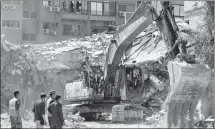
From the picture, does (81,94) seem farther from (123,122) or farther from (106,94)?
(123,122)

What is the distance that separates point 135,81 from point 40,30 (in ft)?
53.0

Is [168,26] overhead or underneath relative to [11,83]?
overhead

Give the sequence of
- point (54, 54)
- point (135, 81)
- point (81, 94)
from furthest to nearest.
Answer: point (54, 54)
point (135, 81)
point (81, 94)

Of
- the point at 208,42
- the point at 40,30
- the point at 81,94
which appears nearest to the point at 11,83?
the point at 81,94

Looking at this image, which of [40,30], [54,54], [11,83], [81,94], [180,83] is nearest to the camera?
[180,83]

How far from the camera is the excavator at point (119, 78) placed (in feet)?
34.2

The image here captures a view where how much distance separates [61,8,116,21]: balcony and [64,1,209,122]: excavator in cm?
1908

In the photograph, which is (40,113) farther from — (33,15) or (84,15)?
(84,15)

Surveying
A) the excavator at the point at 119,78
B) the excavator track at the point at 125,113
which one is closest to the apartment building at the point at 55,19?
the excavator at the point at 119,78

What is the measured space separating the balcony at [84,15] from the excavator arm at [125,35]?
66.6 feet

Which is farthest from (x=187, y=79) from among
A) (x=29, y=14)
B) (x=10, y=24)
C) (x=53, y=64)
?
(x=29, y=14)

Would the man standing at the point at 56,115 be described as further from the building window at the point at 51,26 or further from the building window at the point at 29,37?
the building window at the point at 51,26

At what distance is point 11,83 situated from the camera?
49.3 feet

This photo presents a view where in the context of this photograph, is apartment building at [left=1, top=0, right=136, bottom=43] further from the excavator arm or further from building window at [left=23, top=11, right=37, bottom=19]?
the excavator arm
